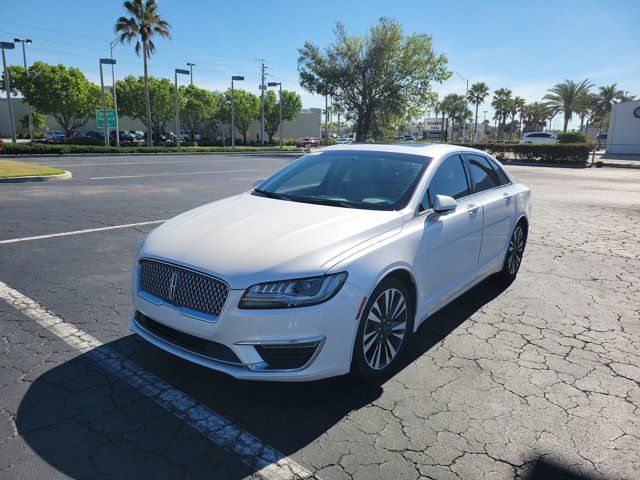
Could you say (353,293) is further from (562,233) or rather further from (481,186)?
(562,233)

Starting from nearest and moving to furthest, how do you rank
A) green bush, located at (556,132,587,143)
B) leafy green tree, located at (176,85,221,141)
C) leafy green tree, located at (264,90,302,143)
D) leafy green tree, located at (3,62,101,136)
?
green bush, located at (556,132,587,143) < leafy green tree, located at (3,62,101,136) < leafy green tree, located at (176,85,221,141) < leafy green tree, located at (264,90,302,143)

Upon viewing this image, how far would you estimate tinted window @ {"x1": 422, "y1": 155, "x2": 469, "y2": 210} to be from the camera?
13.1 ft

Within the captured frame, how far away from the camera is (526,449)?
2.72m

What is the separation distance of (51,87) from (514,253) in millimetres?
49526

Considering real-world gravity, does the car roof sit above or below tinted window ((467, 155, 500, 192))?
above

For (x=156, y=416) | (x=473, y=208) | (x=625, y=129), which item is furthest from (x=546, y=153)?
(x=156, y=416)

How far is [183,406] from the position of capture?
3.03 metres

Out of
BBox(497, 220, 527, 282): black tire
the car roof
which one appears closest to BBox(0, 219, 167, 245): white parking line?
the car roof

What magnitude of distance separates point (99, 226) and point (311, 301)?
6760 millimetres

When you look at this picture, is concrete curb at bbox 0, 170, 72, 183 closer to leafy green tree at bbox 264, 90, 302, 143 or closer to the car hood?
the car hood

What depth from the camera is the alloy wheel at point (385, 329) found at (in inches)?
125

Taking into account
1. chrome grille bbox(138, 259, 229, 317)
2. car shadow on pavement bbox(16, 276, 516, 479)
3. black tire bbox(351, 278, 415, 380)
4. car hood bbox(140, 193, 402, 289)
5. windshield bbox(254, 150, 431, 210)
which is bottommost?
car shadow on pavement bbox(16, 276, 516, 479)

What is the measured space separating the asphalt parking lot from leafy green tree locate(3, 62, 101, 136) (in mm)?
46756

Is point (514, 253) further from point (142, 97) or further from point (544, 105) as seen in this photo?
point (544, 105)
